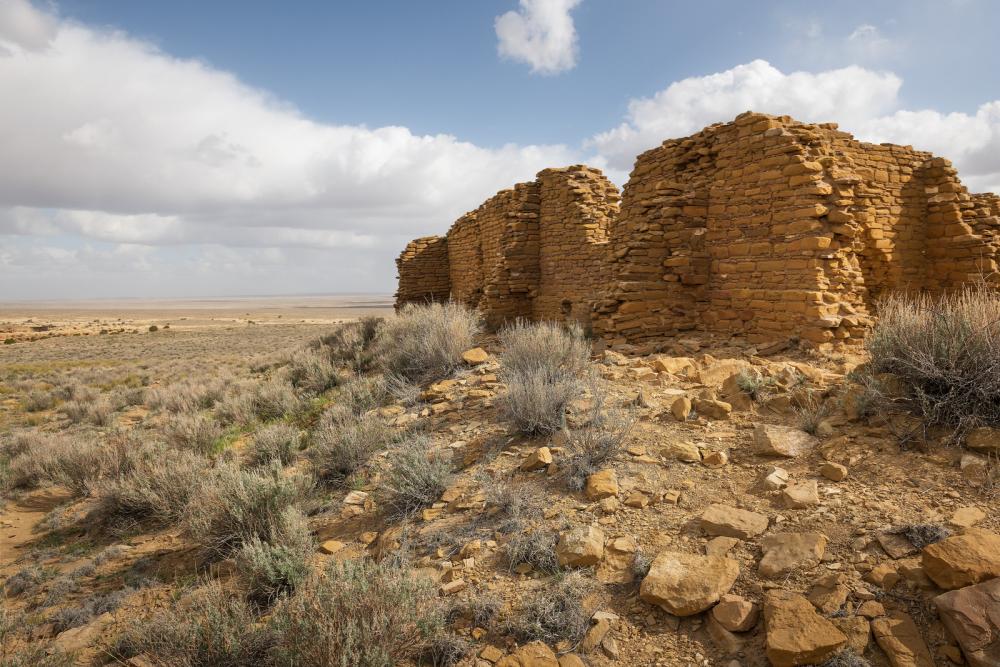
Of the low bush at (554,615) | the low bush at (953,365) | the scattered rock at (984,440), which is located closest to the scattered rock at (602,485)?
the low bush at (554,615)

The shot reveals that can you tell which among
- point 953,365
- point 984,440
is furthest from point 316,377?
point 984,440

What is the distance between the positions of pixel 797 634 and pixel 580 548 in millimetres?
1141

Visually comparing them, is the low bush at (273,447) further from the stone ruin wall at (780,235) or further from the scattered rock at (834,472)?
the scattered rock at (834,472)

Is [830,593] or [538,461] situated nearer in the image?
[830,593]

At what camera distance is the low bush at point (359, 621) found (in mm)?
2299

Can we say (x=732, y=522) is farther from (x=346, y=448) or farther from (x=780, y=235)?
(x=780, y=235)

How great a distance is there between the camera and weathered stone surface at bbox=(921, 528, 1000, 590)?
2.18 m

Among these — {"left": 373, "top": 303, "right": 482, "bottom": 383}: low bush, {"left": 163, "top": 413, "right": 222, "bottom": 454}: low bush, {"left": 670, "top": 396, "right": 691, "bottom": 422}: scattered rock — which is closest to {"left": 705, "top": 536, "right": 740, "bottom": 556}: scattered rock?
{"left": 670, "top": 396, "right": 691, "bottom": 422}: scattered rock

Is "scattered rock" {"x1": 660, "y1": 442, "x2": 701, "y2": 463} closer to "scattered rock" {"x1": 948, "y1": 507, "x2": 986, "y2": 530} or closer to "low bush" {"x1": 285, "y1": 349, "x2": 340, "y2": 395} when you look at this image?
"scattered rock" {"x1": 948, "y1": 507, "x2": 986, "y2": 530}

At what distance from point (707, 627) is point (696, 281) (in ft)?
18.9

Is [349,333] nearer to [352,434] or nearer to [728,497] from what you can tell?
[352,434]

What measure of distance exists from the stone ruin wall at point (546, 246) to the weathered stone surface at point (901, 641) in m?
7.29

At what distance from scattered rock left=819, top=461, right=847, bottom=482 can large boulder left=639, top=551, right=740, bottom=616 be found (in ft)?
3.51

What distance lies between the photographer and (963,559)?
223 centimetres
